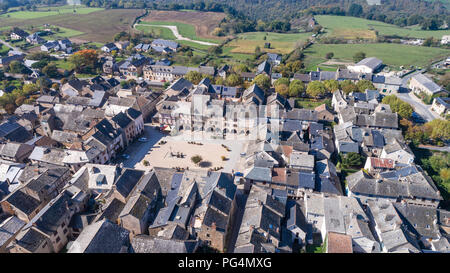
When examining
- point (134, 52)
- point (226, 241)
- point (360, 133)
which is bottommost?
point (226, 241)

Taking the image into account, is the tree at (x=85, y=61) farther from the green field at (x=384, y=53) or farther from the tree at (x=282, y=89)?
the green field at (x=384, y=53)

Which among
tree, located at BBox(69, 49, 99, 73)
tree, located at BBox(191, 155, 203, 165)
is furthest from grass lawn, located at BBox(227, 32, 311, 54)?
tree, located at BBox(191, 155, 203, 165)

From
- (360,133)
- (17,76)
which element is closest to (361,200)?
(360,133)

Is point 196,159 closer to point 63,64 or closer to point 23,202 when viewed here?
point 23,202

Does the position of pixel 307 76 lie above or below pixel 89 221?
above

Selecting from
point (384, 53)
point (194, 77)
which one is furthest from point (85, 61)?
point (384, 53)

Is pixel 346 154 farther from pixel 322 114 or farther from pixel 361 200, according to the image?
pixel 322 114

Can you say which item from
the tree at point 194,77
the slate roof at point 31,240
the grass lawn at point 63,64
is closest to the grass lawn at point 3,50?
the grass lawn at point 63,64
